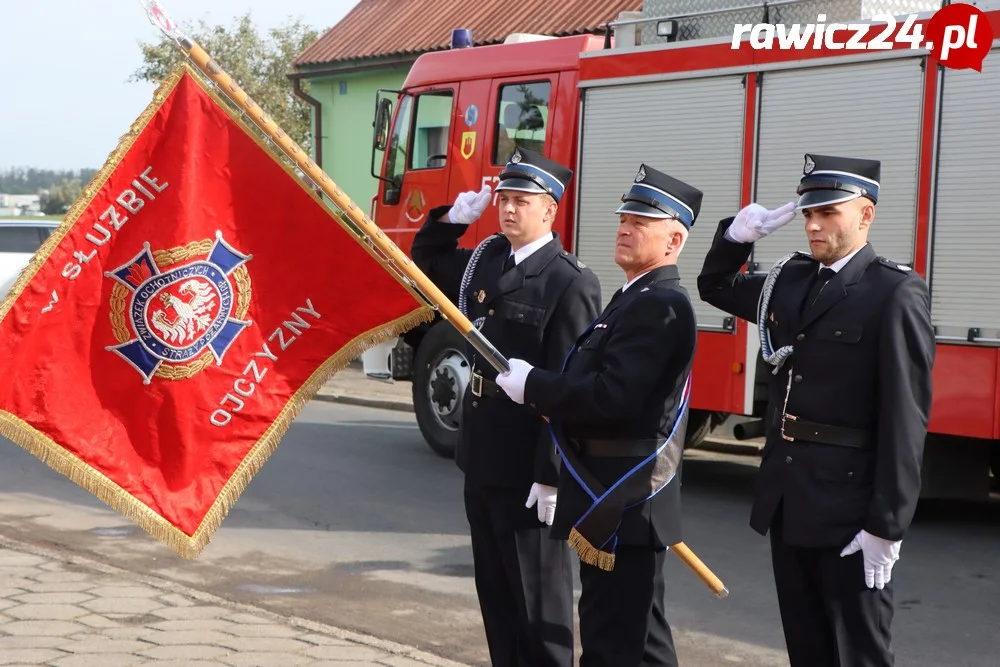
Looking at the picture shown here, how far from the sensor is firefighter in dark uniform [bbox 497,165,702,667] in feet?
12.8

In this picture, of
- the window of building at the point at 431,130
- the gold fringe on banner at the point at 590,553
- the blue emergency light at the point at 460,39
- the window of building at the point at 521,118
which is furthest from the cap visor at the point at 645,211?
the blue emergency light at the point at 460,39

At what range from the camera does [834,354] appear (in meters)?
3.96

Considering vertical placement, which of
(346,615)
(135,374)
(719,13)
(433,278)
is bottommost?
(346,615)

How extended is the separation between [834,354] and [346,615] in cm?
304

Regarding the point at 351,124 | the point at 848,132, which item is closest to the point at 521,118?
the point at 848,132

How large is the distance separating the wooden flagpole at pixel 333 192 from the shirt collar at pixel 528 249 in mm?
367

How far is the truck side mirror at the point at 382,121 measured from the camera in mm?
11539

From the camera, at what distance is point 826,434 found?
156 inches

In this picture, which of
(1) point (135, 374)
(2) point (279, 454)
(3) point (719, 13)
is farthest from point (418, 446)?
(1) point (135, 374)

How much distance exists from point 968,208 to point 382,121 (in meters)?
5.29

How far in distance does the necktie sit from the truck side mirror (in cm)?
783

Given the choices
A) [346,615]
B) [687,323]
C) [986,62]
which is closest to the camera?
[687,323]

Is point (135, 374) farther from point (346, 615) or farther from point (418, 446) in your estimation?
point (418, 446)

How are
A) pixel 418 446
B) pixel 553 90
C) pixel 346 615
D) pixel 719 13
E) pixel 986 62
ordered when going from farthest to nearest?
pixel 418 446
pixel 553 90
pixel 719 13
pixel 986 62
pixel 346 615
